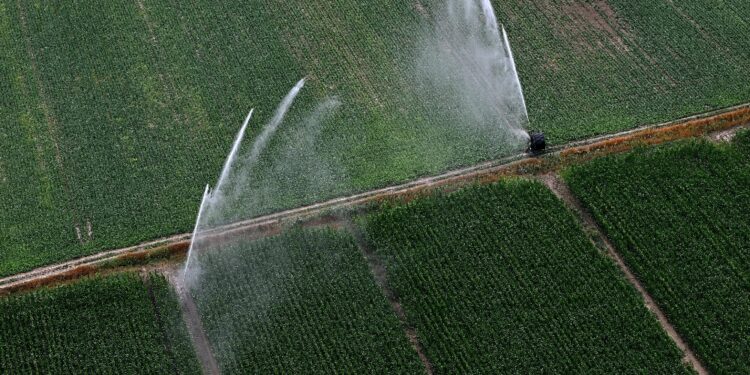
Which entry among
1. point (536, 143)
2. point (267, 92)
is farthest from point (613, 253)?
point (267, 92)

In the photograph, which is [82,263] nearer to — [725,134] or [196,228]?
[196,228]

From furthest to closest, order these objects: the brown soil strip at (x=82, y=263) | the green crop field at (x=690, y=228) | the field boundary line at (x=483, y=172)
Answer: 1. the field boundary line at (x=483, y=172)
2. the brown soil strip at (x=82, y=263)
3. the green crop field at (x=690, y=228)

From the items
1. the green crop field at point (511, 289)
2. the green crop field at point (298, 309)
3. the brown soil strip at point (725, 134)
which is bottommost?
the green crop field at point (298, 309)

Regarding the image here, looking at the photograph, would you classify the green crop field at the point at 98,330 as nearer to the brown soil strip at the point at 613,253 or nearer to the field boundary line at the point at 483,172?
the field boundary line at the point at 483,172

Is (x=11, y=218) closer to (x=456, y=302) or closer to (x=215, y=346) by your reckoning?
(x=215, y=346)

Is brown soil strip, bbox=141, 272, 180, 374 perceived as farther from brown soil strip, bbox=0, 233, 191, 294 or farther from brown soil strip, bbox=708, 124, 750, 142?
brown soil strip, bbox=708, 124, 750, 142

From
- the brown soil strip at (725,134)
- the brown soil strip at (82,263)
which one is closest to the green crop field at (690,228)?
the brown soil strip at (725,134)
